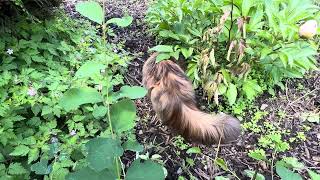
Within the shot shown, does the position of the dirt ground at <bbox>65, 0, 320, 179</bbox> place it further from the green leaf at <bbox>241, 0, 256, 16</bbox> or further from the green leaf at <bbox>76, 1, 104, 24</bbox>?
the green leaf at <bbox>76, 1, 104, 24</bbox>

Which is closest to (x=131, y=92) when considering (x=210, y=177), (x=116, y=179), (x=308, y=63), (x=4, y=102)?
(x=116, y=179)

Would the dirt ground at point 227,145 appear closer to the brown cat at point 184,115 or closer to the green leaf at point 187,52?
the brown cat at point 184,115

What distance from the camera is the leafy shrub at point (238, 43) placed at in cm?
289

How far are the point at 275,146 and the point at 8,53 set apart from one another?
2.03m

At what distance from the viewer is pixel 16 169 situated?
6.41 ft

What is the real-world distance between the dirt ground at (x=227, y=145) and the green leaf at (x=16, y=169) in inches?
29.4

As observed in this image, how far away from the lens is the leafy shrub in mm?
2895

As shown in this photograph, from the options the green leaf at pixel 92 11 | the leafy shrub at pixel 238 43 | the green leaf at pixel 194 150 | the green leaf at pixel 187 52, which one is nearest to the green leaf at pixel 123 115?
the green leaf at pixel 92 11

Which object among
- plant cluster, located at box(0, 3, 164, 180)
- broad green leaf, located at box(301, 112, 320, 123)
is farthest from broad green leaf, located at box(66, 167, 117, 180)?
broad green leaf, located at box(301, 112, 320, 123)

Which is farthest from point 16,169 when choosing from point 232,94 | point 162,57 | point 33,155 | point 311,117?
point 311,117

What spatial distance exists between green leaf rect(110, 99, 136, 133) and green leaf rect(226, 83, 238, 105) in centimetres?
190

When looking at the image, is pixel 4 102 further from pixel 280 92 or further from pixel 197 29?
pixel 280 92

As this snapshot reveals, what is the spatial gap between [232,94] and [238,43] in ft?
1.35

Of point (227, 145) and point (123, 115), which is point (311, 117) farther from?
point (123, 115)
